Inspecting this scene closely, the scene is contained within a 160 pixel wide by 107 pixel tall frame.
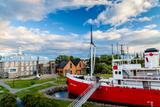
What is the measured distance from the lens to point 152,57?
124 ft

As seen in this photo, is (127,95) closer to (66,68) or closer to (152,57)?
(152,57)

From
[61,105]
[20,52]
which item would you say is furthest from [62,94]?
[20,52]

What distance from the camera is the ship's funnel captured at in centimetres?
3744

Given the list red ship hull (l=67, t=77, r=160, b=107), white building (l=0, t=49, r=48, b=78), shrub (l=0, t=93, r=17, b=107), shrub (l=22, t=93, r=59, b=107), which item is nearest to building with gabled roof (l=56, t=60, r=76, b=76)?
white building (l=0, t=49, r=48, b=78)

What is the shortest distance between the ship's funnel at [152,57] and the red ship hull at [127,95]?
5.54 m

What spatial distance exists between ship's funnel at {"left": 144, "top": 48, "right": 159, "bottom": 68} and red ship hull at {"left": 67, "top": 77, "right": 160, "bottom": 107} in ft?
18.2

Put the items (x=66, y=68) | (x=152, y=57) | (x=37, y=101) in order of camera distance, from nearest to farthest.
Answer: (x=37, y=101)
(x=152, y=57)
(x=66, y=68)

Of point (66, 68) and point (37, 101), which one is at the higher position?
point (66, 68)

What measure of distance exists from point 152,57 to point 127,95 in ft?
27.2

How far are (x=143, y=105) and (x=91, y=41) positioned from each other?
18913 millimetres

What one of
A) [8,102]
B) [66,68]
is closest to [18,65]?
[66,68]

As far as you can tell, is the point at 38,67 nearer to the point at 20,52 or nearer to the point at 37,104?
the point at 20,52

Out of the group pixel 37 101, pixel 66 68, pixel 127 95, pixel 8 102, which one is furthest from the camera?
pixel 66 68

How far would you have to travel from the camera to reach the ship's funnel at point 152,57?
123 ft
